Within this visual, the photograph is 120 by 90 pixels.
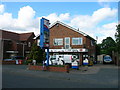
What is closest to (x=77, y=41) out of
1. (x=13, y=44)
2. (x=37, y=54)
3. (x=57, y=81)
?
(x=37, y=54)

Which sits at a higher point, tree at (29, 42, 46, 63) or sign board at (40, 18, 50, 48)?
sign board at (40, 18, 50, 48)

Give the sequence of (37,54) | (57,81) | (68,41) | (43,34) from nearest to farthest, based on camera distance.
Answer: (57,81) → (43,34) → (37,54) → (68,41)

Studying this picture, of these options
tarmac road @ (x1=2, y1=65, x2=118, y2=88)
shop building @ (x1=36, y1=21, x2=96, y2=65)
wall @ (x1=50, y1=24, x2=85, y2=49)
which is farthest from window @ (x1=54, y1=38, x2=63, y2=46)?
tarmac road @ (x1=2, y1=65, x2=118, y2=88)

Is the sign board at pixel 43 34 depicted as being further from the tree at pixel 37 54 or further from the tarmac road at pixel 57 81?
the tree at pixel 37 54

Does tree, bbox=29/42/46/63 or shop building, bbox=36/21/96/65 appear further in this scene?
shop building, bbox=36/21/96/65

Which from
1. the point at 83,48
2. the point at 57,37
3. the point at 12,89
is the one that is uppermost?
the point at 57,37

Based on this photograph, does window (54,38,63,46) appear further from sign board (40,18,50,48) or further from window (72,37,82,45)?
sign board (40,18,50,48)

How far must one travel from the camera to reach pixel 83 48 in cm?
2909

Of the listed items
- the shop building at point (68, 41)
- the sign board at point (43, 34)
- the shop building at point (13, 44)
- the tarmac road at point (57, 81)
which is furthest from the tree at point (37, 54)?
the shop building at point (13, 44)

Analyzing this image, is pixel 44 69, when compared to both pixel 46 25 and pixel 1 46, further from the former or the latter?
pixel 1 46

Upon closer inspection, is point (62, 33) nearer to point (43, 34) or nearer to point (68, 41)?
point (68, 41)

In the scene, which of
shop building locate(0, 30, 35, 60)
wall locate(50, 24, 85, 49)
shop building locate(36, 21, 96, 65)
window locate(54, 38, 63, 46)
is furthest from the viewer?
shop building locate(0, 30, 35, 60)

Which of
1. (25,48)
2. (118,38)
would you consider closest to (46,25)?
(118,38)

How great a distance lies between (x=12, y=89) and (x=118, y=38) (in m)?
24.0
